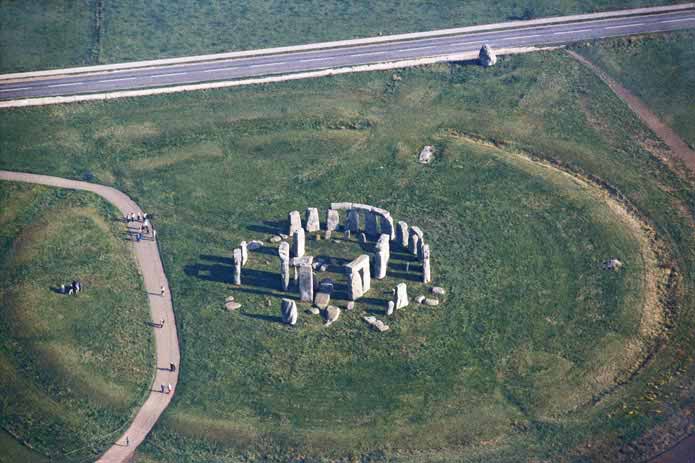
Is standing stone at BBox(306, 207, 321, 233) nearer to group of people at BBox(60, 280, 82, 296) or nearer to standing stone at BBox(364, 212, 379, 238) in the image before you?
standing stone at BBox(364, 212, 379, 238)

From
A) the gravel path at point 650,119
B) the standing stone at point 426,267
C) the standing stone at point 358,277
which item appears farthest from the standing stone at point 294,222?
the gravel path at point 650,119

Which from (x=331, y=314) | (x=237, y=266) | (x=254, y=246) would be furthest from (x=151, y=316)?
(x=331, y=314)

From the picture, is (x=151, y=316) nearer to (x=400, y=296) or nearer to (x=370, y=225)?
(x=400, y=296)

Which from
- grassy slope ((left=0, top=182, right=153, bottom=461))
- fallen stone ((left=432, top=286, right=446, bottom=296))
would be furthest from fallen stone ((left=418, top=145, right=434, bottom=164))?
grassy slope ((left=0, top=182, right=153, bottom=461))

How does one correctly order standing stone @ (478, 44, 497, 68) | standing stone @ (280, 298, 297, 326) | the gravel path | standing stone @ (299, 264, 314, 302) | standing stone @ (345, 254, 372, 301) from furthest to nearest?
standing stone @ (478, 44, 497, 68) < the gravel path < standing stone @ (299, 264, 314, 302) < standing stone @ (345, 254, 372, 301) < standing stone @ (280, 298, 297, 326)

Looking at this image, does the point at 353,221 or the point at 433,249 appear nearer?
the point at 433,249
